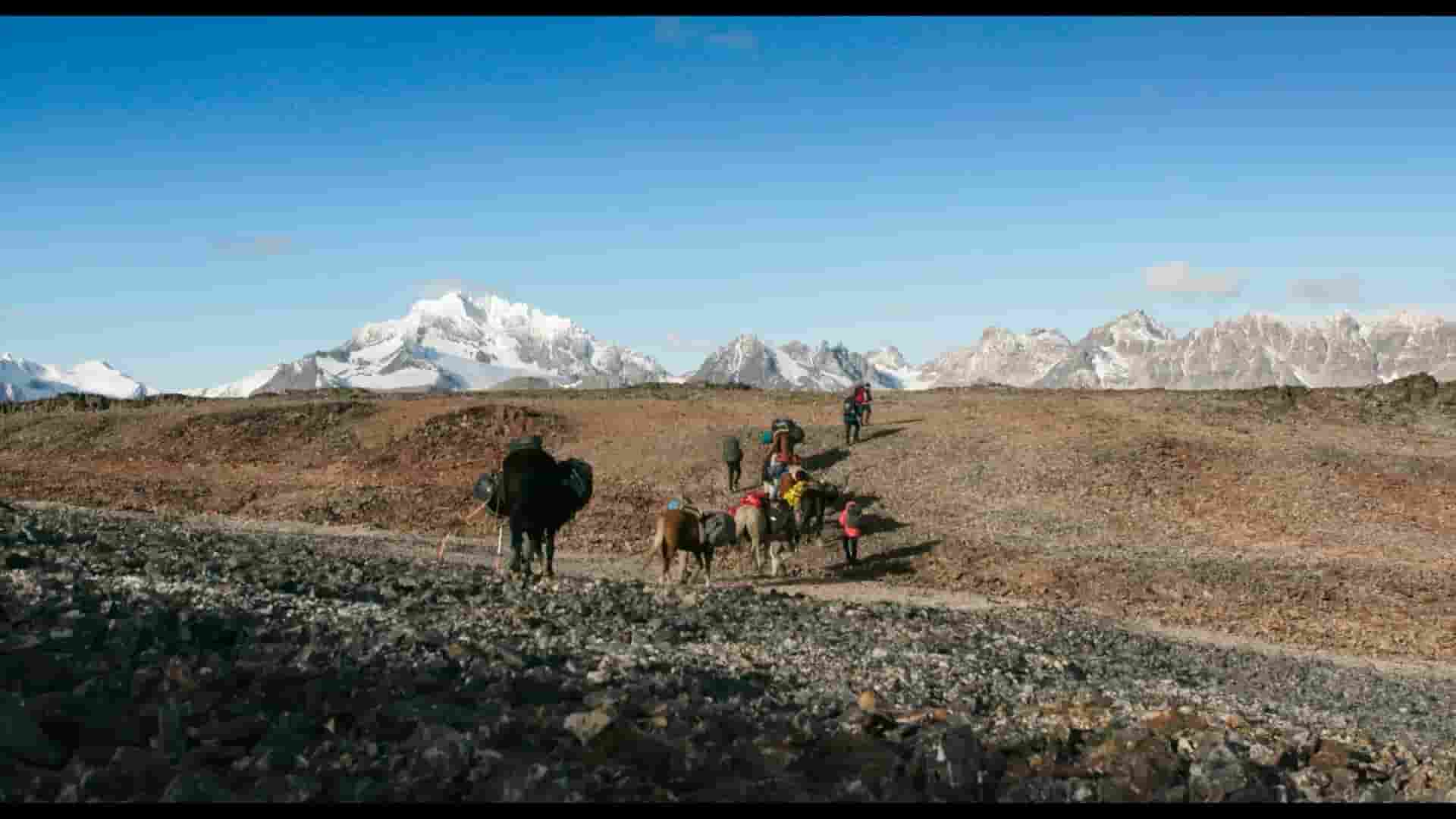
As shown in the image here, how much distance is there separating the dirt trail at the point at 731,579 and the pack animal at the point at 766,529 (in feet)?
2.02

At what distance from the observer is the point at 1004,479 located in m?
36.3

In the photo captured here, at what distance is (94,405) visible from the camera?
2162 inches

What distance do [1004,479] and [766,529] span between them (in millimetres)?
13556

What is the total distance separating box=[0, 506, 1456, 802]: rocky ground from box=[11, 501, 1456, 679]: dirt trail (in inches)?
112

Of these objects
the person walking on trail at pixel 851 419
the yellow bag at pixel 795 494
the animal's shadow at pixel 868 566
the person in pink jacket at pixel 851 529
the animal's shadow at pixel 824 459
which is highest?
the person walking on trail at pixel 851 419

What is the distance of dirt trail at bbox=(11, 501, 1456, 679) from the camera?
2000cm

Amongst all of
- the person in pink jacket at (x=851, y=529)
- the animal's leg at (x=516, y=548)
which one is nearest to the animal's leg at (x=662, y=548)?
the animal's leg at (x=516, y=548)

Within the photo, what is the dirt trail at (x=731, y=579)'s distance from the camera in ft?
65.6

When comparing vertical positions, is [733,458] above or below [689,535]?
above

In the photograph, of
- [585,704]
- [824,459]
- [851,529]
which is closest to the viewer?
[585,704]

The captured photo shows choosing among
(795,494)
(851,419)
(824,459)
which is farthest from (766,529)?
(851,419)

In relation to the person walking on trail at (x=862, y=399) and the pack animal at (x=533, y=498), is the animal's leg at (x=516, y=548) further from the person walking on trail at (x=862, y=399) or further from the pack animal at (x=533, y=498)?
the person walking on trail at (x=862, y=399)

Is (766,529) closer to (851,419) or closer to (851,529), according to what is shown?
(851,529)
